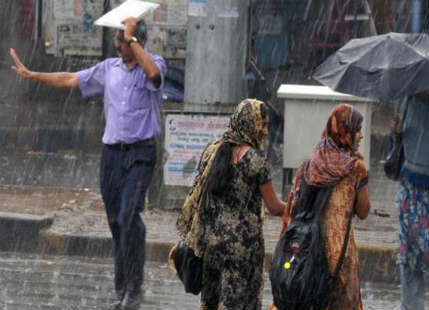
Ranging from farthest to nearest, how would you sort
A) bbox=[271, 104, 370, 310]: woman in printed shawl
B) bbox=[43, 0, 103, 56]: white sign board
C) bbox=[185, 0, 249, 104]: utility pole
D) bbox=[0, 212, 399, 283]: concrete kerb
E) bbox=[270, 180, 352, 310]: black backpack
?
bbox=[43, 0, 103, 56]: white sign board < bbox=[185, 0, 249, 104]: utility pole < bbox=[0, 212, 399, 283]: concrete kerb < bbox=[271, 104, 370, 310]: woman in printed shawl < bbox=[270, 180, 352, 310]: black backpack

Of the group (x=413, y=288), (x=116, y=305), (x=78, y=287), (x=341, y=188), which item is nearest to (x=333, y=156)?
(x=341, y=188)

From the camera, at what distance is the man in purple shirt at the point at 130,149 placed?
7.71m

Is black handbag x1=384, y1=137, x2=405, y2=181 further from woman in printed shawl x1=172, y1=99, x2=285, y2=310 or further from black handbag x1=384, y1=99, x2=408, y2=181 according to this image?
woman in printed shawl x1=172, y1=99, x2=285, y2=310

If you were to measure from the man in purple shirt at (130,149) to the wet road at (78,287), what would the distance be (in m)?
0.33

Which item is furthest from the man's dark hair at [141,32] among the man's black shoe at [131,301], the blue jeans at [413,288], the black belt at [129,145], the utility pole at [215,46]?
the utility pole at [215,46]

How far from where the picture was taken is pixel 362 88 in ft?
21.4

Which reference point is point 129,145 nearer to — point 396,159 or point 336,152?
point 396,159

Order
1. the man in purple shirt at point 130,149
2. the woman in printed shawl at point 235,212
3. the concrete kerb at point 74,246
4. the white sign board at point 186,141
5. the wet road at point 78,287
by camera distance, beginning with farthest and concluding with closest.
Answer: the white sign board at point 186,141 → the concrete kerb at point 74,246 → the wet road at point 78,287 → the man in purple shirt at point 130,149 → the woman in printed shawl at point 235,212

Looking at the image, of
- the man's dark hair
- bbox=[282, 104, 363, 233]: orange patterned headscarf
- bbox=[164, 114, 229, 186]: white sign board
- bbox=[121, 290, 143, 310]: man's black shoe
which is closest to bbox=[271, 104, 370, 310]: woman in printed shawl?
bbox=[282, 104, 363, 233]: orange patterned headscarf

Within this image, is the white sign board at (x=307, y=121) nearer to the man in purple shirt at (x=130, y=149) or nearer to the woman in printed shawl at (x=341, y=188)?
the man in purple shirt at (x=130, y=149)

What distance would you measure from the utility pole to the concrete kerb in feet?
6.08

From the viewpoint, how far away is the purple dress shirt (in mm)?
7762

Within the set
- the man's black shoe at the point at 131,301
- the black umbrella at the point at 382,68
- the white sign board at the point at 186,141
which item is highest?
the black umbrella at the point at 382,68

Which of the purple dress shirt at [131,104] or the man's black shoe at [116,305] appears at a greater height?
the purple dress shirt at [131,104]
